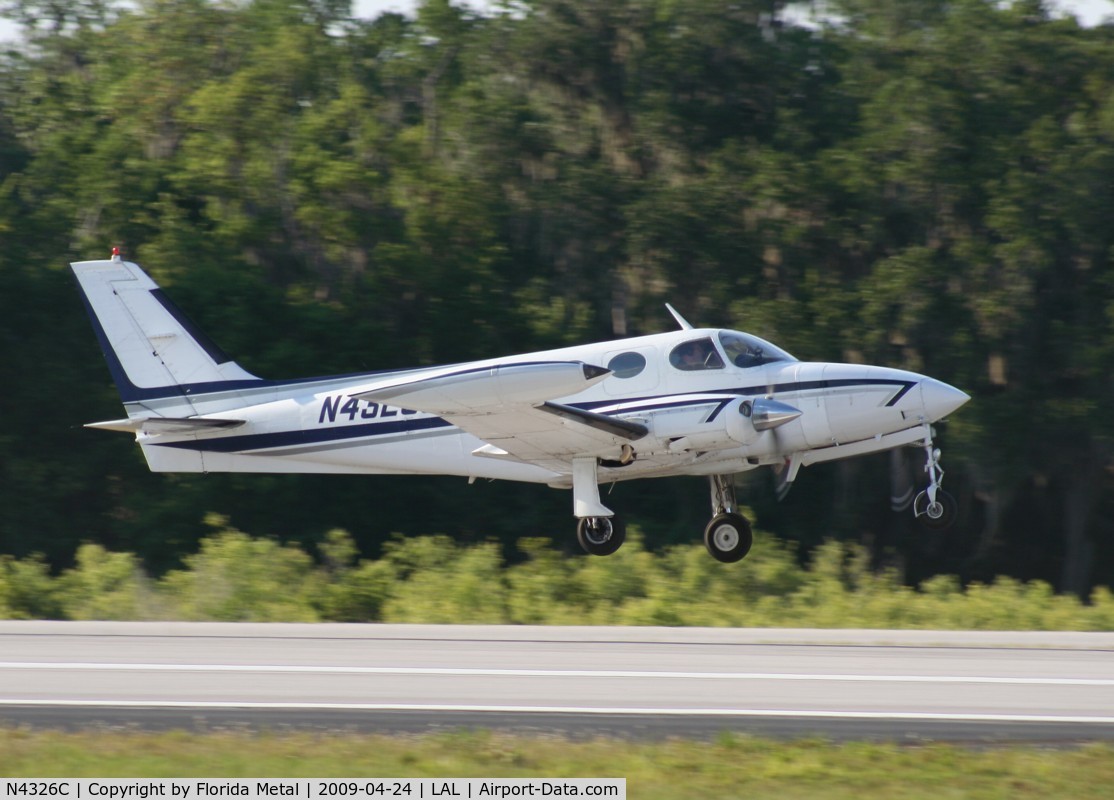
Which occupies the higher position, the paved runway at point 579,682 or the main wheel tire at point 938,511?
the main wheel tire at point 938,511

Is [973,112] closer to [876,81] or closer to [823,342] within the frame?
[876,81]

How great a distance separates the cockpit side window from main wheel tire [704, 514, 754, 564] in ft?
6.91

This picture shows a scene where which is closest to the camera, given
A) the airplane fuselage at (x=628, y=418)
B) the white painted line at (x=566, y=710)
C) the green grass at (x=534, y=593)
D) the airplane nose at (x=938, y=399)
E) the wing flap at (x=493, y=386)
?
the white painted line at (x=566, y=710)

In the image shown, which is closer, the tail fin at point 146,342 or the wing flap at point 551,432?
the wing flap at point 551,432

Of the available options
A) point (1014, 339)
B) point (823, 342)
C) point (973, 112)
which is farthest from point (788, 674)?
point (973, 112)

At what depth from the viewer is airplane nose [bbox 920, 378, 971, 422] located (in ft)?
55.0

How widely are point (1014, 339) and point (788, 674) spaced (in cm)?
1833

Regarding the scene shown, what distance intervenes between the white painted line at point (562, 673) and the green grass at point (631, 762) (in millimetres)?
2352

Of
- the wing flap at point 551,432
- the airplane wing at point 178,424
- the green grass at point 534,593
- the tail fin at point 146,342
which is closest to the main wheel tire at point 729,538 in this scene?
the wing flap at point 551,432

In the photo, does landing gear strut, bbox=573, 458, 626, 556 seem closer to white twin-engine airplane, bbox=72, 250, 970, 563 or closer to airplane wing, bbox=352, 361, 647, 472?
white twin-engine airplane, bbox=72, 250, 970, 563

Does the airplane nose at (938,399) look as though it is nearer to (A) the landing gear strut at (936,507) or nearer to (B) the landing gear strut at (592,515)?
(A) the landing gear strut at (936,507)

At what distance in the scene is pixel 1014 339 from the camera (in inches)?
1118

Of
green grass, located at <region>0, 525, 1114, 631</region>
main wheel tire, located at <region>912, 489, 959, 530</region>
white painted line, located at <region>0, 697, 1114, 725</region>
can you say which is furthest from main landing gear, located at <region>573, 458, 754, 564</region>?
white painted line, located at <region>0, 697, 1114, 725</region>

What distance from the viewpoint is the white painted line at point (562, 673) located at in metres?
11.7
